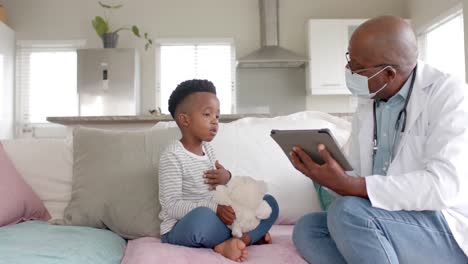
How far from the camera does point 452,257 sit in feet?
3.80

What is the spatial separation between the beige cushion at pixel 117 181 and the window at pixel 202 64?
402 cm

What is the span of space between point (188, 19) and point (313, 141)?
4873mm

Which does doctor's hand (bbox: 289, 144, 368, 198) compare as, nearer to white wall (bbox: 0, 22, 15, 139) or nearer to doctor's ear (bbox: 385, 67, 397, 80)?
doctor's ear (bbox: 385, 67, 397, 80)

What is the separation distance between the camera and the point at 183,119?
5.57ft

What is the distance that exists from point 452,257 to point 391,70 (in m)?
0.52

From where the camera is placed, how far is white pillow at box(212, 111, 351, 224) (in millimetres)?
1773

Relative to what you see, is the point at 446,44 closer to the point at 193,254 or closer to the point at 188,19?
the point at 188,19

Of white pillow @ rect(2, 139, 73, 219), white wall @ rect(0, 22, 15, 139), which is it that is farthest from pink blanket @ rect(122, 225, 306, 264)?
white wall @ rect(0, 22, 15, 139)

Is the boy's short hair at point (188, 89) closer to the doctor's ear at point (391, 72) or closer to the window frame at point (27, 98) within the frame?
the doctor's ear at point (391, 72)

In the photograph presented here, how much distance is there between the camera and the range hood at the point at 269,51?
5.41 metres

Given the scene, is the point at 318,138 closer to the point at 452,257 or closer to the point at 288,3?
the point at 452,257

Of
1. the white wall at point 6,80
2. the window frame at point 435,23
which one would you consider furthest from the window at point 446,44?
the white wall at point 6,80

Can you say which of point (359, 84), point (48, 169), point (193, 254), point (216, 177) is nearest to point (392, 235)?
point (359, 84)

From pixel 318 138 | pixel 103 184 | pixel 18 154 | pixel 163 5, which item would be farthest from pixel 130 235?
pixel 163 5
